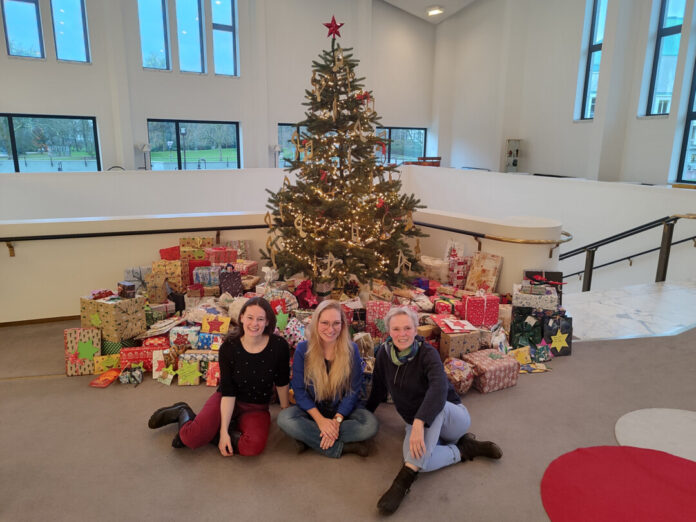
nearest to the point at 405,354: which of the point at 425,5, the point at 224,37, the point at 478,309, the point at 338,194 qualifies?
the point at 478,309

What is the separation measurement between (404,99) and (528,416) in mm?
14078

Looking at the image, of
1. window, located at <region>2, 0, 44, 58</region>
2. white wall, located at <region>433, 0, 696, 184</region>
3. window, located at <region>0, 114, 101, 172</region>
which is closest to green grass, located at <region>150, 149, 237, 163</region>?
window, located at <region>0, 114, 101, 172</region>

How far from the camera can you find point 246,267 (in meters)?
5.11

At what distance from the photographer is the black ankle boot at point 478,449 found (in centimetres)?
285

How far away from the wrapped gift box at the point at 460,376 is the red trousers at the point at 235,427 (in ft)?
4.54

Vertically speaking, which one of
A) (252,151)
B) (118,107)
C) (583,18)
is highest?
(583,18)

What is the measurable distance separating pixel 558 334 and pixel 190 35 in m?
12.1

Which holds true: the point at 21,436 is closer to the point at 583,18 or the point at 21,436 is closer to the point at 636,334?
the point at 636,334

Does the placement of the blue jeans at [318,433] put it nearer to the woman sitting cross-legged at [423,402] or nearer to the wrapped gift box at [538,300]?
A: the woman sitting cross-legged at [423,402]

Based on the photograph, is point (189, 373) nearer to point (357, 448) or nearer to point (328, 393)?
point (328, 393)

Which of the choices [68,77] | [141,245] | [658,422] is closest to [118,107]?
[68,77]

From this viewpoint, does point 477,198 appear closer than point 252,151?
Yes

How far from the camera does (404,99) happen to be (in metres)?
15.9

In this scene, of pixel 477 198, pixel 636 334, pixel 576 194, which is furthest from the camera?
pixel 477 198
